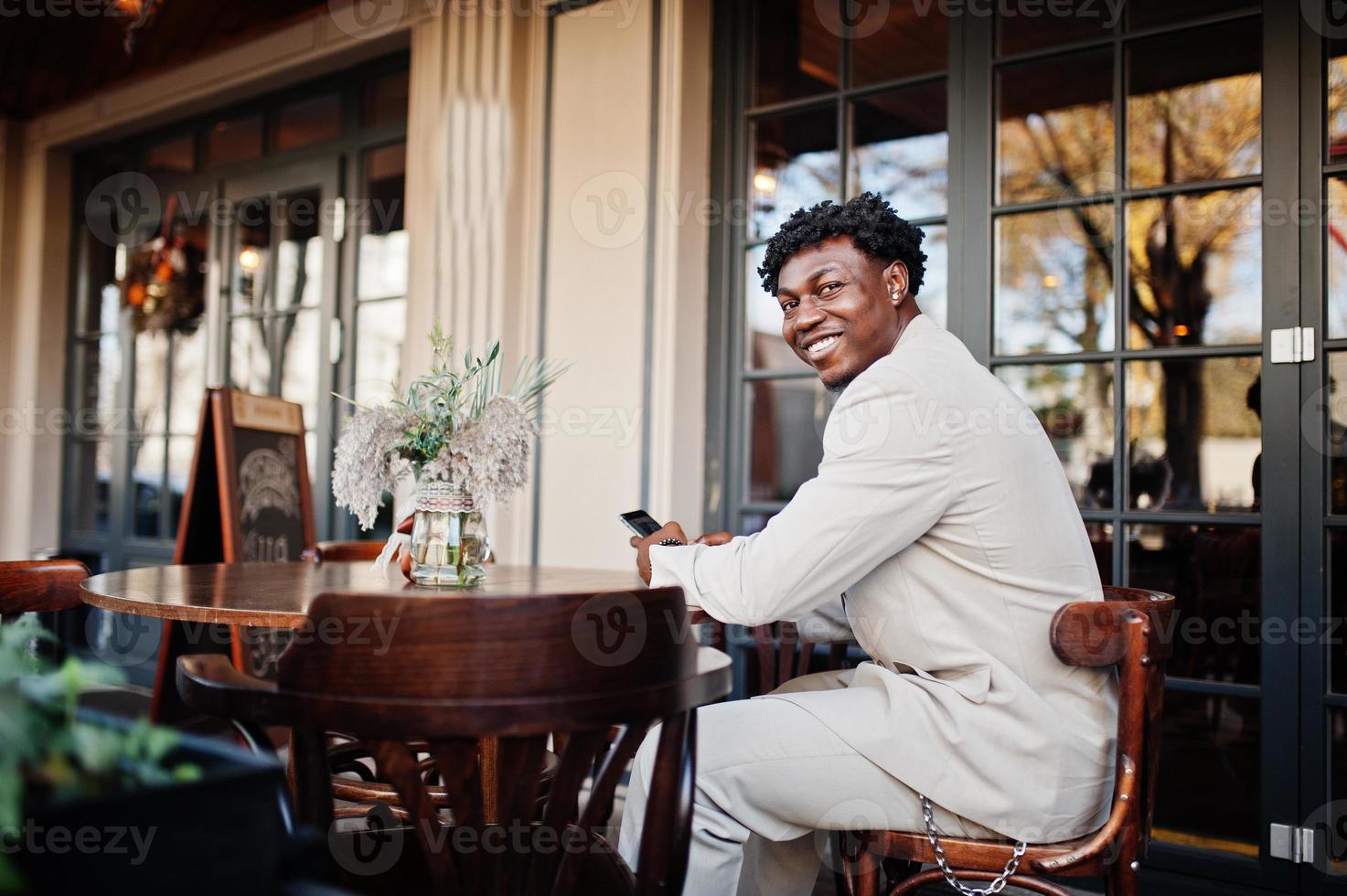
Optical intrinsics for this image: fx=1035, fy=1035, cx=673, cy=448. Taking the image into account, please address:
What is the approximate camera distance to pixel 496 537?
3.75m

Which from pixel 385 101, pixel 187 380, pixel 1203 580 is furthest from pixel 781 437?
pixel 187 380

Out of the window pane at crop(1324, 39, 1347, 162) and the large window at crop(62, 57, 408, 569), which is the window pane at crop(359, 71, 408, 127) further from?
the window pane at crop(1324, 39, 1347, 162)

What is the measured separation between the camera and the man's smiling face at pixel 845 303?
1.80 metres

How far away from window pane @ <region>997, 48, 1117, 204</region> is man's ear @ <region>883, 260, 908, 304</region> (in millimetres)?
1264

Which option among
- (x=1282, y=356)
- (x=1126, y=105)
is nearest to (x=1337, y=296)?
(x=1282, y=356)

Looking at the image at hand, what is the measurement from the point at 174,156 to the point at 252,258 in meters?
0.95

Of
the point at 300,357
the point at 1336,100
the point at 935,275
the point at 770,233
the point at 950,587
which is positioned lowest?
the point at 950,587

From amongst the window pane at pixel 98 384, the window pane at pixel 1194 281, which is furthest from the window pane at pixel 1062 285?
the window pane at pixel 98 384

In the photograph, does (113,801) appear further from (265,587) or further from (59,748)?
(265,587)

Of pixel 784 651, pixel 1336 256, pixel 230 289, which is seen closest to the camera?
pixel 784 651

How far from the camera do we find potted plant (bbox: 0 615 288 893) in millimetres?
683

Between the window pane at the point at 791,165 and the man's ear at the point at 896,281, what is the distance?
62.2 inches

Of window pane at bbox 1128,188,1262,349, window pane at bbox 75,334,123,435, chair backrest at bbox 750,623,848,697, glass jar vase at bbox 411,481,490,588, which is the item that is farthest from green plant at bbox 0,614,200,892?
window pane at bbox 75,334,123,435

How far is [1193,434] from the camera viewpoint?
4.47 m
